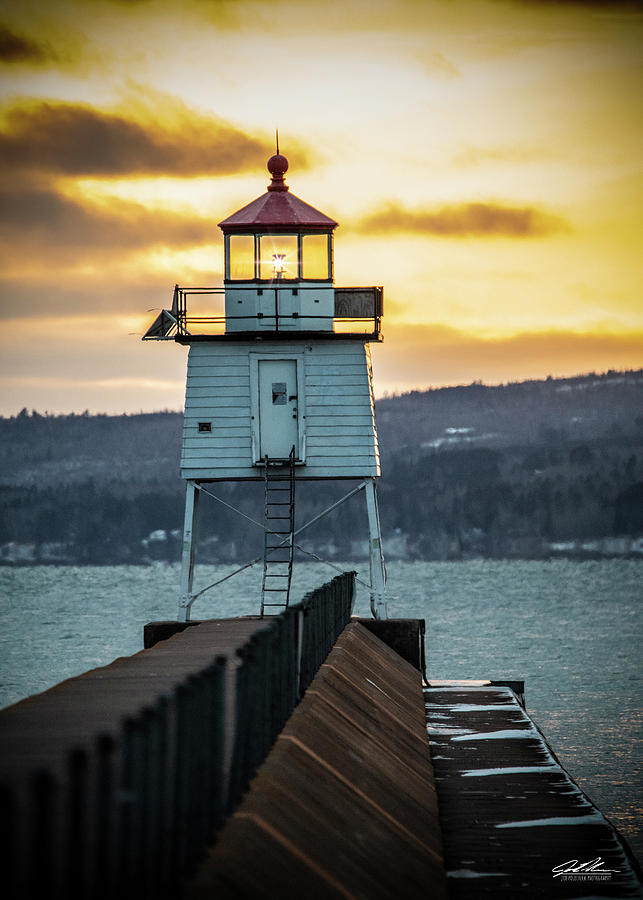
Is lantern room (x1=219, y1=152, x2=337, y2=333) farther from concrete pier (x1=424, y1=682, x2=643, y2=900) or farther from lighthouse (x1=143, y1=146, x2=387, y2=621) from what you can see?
concrete pier (x1=424, y1=682, x2=643, y2=900)

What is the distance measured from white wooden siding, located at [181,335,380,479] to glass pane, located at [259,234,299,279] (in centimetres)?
144

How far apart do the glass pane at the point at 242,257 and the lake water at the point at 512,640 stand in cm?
1297

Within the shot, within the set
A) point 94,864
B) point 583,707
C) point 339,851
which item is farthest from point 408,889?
point 583,707

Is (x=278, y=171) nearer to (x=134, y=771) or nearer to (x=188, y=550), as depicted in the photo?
(x=188, y=550)

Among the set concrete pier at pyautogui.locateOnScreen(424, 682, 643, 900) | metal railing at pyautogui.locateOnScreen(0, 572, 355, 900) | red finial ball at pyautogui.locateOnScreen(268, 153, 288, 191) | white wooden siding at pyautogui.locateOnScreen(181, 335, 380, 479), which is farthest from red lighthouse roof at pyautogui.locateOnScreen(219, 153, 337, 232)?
metal railing at pyautogui.locateOnScreen(0, 572, 355, 900)

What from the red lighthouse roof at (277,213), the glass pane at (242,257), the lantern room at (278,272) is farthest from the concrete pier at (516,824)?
the red lighthouse roof at (277,213)

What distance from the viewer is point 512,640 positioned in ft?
255

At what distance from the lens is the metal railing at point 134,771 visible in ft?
17.5

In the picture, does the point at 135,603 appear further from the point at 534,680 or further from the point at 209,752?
the point at 209,752

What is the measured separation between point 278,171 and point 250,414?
557 centimetres

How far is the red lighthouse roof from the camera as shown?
27.3m

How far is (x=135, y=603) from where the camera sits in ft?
434

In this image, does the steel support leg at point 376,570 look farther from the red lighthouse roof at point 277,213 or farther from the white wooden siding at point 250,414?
the red lighthouse roof at point 277,213

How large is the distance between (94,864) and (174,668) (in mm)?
9725
